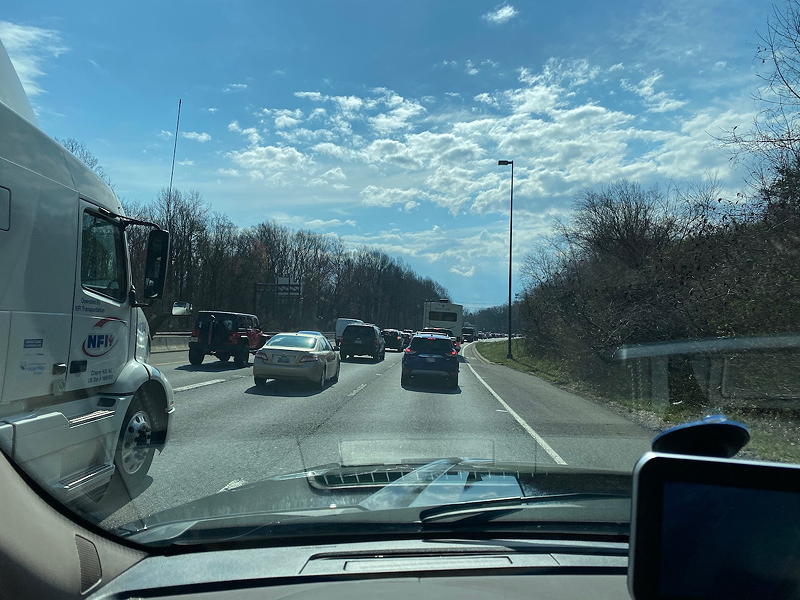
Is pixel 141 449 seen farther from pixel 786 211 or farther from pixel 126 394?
pixel 786 211

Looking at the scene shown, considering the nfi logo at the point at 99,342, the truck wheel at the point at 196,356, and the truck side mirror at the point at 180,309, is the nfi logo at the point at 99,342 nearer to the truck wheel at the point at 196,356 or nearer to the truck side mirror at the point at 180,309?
the truck side mirror at the point at 180,309

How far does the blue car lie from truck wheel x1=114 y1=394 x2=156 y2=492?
12529 millimetres

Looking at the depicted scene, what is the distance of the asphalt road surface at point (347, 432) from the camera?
6.57m

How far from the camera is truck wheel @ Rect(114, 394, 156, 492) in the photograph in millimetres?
5803

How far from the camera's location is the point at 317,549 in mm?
2979

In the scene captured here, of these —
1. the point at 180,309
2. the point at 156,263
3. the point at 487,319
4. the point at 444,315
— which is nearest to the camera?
the point at 156,263

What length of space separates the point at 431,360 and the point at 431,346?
77 cm

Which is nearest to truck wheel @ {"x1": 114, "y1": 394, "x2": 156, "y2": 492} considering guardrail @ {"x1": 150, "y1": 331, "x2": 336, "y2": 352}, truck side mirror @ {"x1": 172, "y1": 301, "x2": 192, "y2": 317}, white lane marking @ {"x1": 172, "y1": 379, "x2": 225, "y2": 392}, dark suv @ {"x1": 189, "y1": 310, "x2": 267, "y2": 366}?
truck side mirror @ {"x1": 172, "y1": 301, "x2": 192, "y2": 317}

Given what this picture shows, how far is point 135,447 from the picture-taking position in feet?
19.9

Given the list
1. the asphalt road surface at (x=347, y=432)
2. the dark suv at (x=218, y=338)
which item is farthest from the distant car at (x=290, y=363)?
the dark suv at (x=218, y=338)

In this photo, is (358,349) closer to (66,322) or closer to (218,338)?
(218,338)

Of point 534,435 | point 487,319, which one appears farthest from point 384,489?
point 487,319

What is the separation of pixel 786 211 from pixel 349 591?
13.2m

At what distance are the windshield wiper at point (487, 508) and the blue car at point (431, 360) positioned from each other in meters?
14.8
